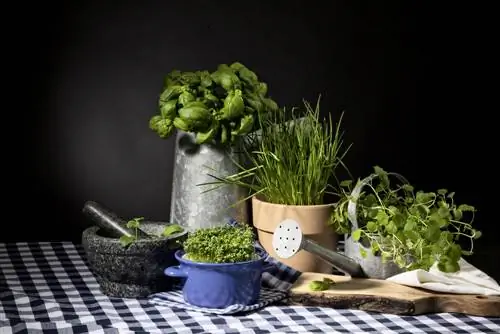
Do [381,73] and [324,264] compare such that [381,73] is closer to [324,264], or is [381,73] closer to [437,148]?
[437,148]

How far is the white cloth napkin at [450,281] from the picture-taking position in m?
1.61

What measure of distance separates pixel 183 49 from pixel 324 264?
31.3 inches

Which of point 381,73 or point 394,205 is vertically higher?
point 381,73

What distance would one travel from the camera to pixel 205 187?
1825mm

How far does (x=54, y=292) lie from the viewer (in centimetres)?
165

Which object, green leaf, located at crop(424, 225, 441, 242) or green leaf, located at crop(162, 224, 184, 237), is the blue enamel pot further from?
green leaf, located at crop(424, 225, 441, 242)

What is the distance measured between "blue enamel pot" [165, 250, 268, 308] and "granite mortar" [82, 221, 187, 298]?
6 centimetres

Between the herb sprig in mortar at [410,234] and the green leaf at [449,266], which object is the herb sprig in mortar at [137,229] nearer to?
the herb sprig in mortar at [410,234]

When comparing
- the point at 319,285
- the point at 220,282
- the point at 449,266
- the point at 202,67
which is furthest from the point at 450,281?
the point at 202,67

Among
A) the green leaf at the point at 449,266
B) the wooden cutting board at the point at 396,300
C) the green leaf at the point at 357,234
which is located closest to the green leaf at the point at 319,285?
the wooden cutting board at the point at 396,300

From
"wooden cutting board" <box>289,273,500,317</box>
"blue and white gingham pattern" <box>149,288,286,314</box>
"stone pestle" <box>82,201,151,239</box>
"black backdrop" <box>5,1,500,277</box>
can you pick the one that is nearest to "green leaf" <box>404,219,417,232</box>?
"wooden cutting board" <box>289,273,500,317</box>

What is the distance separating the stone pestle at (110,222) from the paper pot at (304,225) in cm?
24

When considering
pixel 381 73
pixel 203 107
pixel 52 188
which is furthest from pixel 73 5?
pixel 381 73

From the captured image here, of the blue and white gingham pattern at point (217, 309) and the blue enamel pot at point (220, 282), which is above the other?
the blue enamel pot at point (220, 282)
